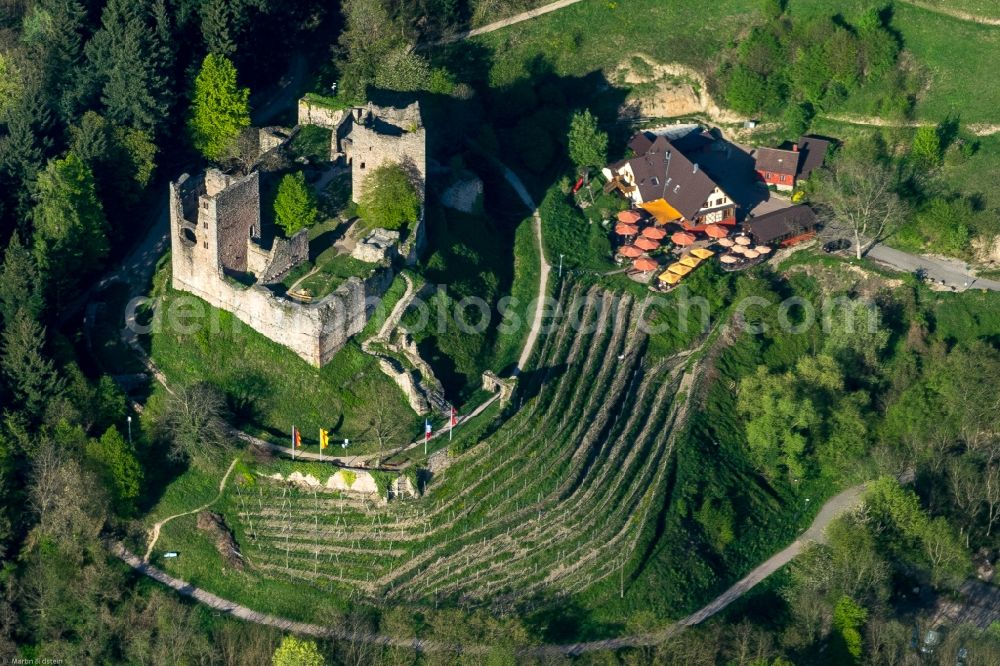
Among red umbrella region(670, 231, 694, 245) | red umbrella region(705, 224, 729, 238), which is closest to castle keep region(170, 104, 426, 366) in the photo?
red umbrella region(670, 231, 694, 245)

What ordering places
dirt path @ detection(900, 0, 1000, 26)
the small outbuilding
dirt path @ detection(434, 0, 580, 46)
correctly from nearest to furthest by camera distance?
1. the small outbuilding
2. dirt path @ detection(434, 0, 580, 46)
3. dirt path @ detection(900, 0, 1000, 26)

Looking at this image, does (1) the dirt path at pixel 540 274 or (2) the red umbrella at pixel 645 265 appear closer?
(1) the dirt path at pixel 540 274

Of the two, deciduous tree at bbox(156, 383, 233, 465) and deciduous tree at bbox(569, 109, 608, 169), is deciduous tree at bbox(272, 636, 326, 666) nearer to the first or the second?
deciduous tree at bbox(156, 383, 233, 465)

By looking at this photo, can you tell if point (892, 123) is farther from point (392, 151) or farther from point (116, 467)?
point (116, 467)

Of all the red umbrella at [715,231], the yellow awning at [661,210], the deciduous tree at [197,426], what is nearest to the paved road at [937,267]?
the red umbrella at [715,231]

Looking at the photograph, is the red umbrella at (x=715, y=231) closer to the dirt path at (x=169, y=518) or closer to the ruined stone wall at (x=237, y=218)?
the ruined stone wall at (x=237, y=218)

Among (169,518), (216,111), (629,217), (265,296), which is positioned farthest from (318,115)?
(169,518)

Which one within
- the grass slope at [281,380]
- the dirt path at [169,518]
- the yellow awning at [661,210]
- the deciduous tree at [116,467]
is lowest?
the dirt path at [169,518]
